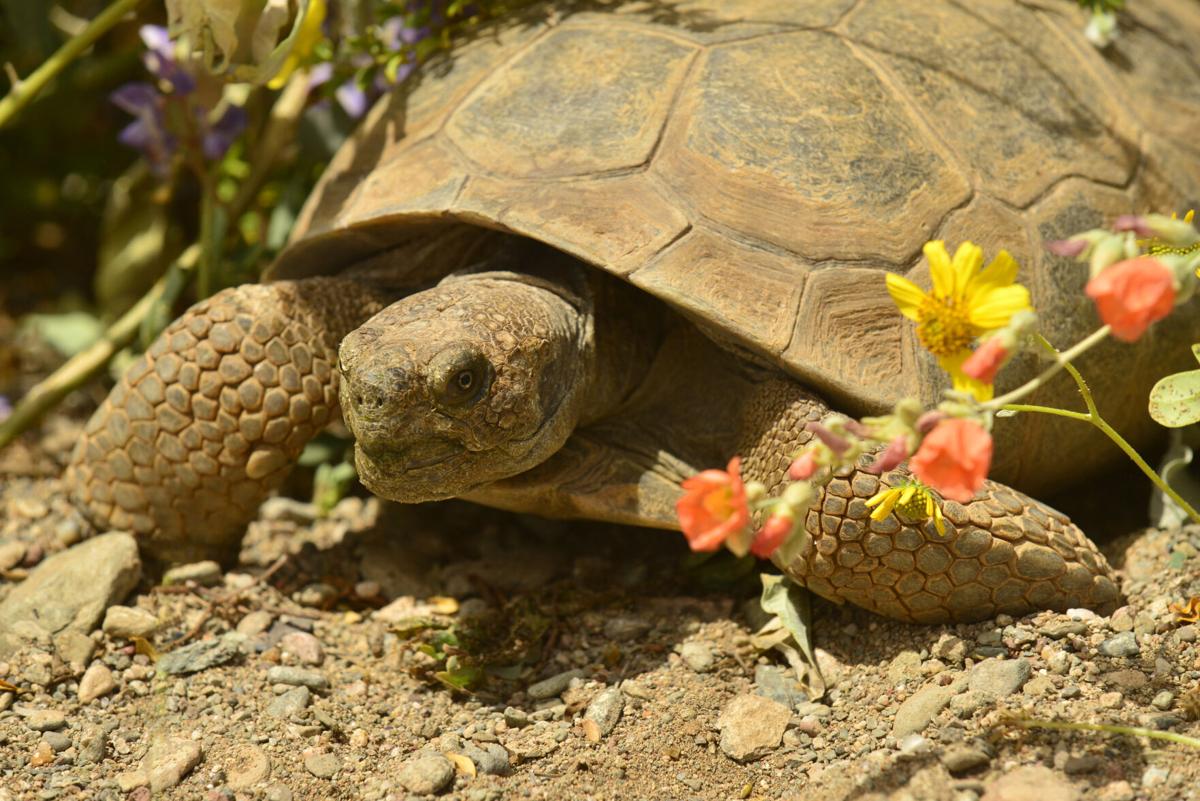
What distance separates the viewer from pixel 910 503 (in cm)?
263

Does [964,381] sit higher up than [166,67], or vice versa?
[166,67]

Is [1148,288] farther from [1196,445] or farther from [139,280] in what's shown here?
[139,280]

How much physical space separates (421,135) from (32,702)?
1870 millimetres

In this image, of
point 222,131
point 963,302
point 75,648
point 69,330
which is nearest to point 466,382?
point 963,302

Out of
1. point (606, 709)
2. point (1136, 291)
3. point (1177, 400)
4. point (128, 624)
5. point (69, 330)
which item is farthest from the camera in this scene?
point (69, 330)

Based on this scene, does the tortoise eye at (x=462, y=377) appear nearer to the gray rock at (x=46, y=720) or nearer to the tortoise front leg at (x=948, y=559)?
the tortoise front leg at (x=948, y=559)

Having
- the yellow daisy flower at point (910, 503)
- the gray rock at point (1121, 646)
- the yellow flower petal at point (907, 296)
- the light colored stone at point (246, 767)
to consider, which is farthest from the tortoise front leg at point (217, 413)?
the gray rock at point (1121, 646)

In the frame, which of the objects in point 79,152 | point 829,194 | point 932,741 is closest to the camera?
point 932,741

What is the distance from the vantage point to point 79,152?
5.40m

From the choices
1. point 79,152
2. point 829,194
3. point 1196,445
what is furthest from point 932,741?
point 79,152

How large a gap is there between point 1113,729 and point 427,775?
4.57ft

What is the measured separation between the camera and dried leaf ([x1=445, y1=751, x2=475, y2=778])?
2.67 m

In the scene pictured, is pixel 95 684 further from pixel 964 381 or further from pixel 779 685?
pixel 964 381

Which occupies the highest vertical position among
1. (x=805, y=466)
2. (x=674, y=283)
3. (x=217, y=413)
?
(x=805, y=466)
